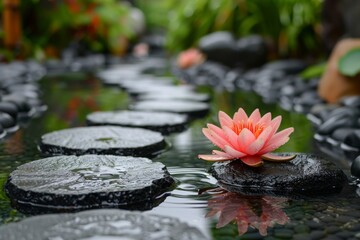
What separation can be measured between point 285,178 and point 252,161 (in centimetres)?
15

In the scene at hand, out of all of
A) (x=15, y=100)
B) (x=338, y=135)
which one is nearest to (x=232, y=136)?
(x=338, y=135)

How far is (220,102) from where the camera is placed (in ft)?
17.9

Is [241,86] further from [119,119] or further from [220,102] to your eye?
[119,119]

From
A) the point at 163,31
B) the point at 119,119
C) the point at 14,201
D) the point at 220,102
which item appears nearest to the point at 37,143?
the point at 119,119

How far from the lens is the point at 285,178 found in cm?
242

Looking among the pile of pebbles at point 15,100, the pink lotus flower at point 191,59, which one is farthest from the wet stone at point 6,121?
the pink lotus flower at point 191,59

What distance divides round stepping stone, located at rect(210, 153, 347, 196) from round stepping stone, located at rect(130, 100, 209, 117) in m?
2.04

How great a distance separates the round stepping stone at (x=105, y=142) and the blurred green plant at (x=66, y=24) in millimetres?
6573

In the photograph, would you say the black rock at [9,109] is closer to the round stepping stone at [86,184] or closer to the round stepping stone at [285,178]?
the round stepping stone at [86,184]

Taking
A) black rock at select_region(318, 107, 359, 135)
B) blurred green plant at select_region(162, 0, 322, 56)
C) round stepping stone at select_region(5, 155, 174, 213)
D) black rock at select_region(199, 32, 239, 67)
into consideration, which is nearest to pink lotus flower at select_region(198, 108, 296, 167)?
round stepping stone at select_region(5, 155, 174, 213)

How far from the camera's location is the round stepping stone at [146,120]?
386 cm

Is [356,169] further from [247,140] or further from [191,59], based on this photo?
[191,59]

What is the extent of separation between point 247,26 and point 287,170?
6142 mm

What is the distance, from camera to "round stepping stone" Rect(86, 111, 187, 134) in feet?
12.7
